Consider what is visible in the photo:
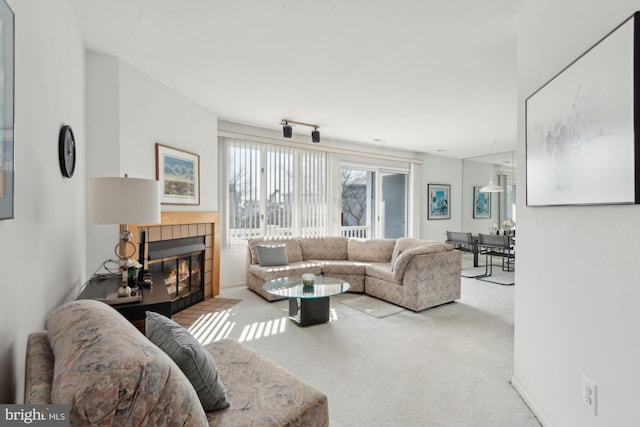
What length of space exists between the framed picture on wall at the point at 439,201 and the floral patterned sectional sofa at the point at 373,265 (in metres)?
2.98

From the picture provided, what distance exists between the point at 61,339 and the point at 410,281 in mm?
3364

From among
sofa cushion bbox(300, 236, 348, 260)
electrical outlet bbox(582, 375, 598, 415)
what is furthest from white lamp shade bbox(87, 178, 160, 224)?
sofa cushion bbox(300, 236, 348, 260)

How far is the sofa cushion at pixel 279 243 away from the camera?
462cm

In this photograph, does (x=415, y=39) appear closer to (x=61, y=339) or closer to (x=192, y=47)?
(x=192, y=47)

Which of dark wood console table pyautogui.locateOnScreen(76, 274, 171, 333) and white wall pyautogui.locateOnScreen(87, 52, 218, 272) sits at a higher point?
white wall pyautogui.locateOnScreen(87, 52, 218, 272)

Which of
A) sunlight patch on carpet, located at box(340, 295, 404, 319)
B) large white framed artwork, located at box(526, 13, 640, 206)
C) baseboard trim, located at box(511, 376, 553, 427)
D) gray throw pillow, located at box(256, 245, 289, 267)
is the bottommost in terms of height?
sunlight patch on carpet, located at box(340, 295, 404, 319)

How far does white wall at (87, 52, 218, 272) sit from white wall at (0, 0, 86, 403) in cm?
62

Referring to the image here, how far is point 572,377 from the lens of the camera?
4.87 ft

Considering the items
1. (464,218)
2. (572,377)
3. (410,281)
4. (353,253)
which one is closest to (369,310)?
(410,281)

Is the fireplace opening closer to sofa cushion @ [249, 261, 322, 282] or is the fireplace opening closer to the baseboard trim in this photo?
sofa cushion @ [249, 261, 322, 282]

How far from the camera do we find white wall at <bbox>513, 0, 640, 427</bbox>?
1174 millimetres

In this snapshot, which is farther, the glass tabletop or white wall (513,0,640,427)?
the glass tabletop

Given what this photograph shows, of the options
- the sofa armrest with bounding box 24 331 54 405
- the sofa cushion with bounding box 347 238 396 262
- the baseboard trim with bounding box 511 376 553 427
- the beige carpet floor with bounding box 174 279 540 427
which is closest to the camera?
the sofa armrest with bounding box 24 331 54 405

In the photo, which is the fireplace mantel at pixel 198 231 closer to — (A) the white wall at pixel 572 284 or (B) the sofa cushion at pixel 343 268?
(B) the sofa cushion at pixel 343 268
